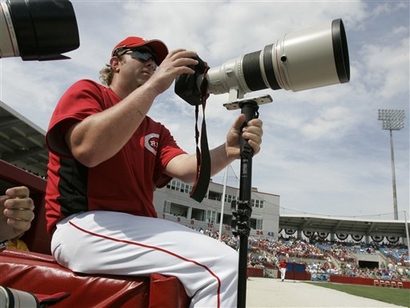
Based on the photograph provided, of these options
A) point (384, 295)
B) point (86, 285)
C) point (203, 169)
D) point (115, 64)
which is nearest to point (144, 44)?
point (115, 64)

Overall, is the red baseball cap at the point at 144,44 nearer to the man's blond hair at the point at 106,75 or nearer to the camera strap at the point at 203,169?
the man's blond hair at the point at 106,75

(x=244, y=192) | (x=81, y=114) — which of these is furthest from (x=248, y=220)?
(x=81, y=114)

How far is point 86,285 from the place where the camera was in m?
1.59

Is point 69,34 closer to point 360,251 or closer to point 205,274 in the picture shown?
point 205,274

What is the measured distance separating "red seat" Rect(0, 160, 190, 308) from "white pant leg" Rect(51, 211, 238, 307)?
0.12 ft

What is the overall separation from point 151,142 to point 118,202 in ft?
1.90

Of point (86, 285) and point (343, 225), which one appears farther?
point (343, 225)

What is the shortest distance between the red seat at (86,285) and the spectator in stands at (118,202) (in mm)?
38

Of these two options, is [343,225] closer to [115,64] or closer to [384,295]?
[384,295]

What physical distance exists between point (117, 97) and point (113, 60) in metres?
0.30

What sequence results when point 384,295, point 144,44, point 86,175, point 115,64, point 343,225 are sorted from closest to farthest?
point 86,175, point 144,44, point 115,64, point 384,295, point 343,225

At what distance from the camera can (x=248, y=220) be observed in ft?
5.46

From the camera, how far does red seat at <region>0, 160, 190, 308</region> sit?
150 cm

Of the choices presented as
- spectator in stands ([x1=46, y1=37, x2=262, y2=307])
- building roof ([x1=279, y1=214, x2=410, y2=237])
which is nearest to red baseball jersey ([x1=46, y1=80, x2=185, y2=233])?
spectator in stands ([x1=46, y1=37, x2=262, y2=307])
